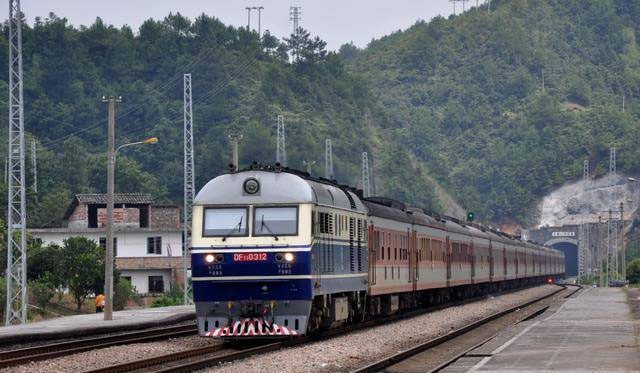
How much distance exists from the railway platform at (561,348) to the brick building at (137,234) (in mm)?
68291

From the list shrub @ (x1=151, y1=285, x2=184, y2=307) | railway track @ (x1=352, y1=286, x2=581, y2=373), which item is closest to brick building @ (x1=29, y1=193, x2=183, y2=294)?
shrub @ (x1=151, y1=285, x2=184, y2=307)

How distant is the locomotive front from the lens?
28.0m

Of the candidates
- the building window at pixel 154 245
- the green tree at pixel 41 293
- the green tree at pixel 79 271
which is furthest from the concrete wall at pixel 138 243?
the green tree at pixel 41 293

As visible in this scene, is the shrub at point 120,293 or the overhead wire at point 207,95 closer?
the shrub at point 120,293

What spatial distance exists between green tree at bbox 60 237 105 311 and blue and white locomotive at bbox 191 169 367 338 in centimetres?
5566

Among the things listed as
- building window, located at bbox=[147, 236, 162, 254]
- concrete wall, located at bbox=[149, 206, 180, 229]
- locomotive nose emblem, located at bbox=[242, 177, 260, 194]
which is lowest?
locomotive nose emblem, located at bbox=[242, 177, 260, 194]

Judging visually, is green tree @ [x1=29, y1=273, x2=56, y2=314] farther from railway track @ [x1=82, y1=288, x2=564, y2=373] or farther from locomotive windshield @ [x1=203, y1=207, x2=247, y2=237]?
locomotive windshield @ [x1=203, y1=207, x2=247, y2=237]

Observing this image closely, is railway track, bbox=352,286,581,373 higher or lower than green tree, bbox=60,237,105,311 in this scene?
lower

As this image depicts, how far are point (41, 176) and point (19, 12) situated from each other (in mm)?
101637

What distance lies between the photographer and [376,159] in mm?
198375

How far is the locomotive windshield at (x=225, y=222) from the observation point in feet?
92.8

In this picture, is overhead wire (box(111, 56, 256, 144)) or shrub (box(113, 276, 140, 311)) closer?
shrub (box(113, 276, 140, 311))

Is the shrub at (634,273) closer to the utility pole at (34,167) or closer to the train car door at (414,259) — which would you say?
the utility pole at (34,167)

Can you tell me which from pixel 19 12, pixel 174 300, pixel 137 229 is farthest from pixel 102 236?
pixel 19 12
